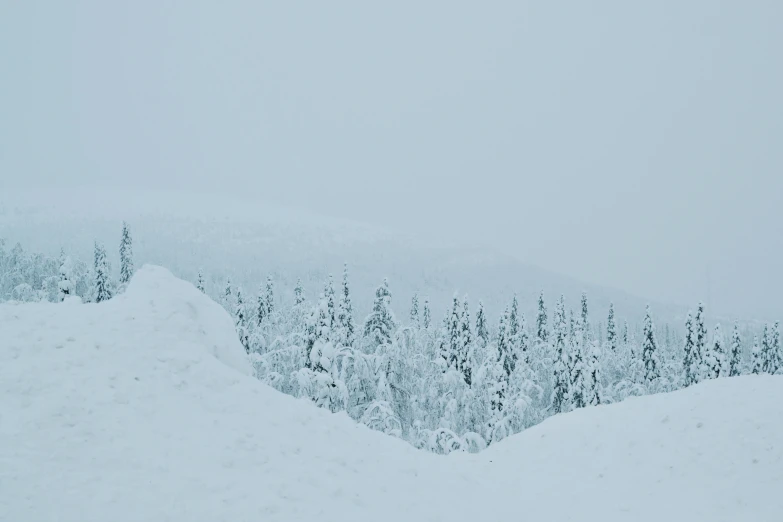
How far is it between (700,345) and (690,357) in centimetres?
158

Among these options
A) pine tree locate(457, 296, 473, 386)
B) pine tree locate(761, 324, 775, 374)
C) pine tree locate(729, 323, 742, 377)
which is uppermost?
pine tree locate(457, 296, 473, 386)

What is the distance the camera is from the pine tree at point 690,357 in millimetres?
49500

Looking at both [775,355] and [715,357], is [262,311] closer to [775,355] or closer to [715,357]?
[715,357]

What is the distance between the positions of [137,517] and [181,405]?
3.19m

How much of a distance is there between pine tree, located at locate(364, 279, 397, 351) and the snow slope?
53.1ft

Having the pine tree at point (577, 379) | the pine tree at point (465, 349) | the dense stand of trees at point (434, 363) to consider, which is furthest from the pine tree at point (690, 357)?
the pine tree at point (465, 349)

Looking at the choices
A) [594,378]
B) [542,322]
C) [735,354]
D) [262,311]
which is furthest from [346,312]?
[735,354]

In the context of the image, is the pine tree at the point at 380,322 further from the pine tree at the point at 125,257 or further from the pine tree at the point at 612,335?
the pine tree at the point at 612,335

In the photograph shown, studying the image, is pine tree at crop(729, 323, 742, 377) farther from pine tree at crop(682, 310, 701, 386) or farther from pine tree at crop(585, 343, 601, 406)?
pine tree at crop(585, 343, 601, 406)

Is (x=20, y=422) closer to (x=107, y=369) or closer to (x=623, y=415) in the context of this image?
(x=107, y=369)

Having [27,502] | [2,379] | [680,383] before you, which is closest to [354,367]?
[2,379]

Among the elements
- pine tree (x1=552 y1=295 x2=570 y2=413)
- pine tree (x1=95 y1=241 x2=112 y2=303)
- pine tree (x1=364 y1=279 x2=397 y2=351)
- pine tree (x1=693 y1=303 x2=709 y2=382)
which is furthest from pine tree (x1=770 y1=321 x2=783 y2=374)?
pine tree (x1=95 y1=241 x2=112 y2=303)

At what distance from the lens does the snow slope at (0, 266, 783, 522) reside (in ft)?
28.2

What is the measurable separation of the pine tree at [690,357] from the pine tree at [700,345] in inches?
5.0
